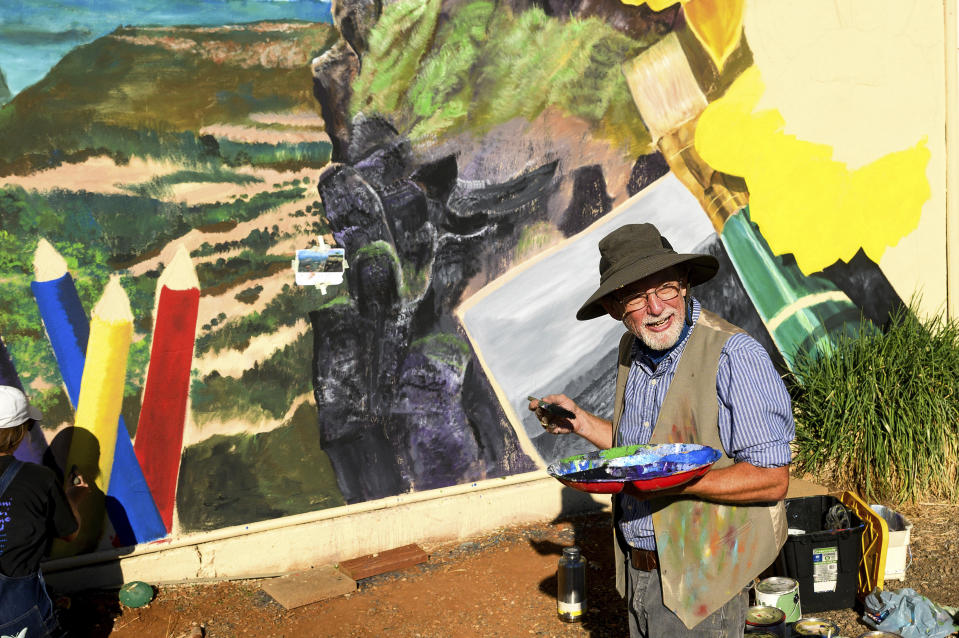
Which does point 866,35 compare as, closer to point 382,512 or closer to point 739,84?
point 739,84

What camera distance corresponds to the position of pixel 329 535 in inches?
223

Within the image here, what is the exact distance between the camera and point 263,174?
5500 millimetres

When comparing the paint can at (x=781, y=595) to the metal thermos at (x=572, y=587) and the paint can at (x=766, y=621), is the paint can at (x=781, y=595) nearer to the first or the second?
the paint can at (x=766, y=621)

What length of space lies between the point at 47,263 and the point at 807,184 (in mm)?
6054

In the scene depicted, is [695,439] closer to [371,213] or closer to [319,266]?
[319,266]

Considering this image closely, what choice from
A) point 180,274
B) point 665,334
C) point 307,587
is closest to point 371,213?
point 180,274

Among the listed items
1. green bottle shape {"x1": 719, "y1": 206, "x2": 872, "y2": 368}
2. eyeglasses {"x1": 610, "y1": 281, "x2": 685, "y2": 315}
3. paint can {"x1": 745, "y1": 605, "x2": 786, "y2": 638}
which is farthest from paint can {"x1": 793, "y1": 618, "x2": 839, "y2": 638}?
green bottle shape {"x1": 719, "y1": 206, "x2": 872, "y2": 368}

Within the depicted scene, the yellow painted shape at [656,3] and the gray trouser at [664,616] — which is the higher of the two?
the yellow painted shape at [656,3]

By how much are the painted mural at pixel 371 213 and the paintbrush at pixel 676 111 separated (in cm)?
2

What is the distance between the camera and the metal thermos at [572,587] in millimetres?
4895

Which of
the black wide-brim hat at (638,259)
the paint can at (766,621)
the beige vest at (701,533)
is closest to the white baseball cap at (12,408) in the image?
the black wide-brim hat at (638,259)

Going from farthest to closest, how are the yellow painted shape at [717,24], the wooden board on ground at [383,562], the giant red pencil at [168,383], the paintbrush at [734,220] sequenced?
the yellow painted shape at [717,24] < the paintbrush at [734,220] < the wooden board on ground at [383,562] < the giant red pencil at [168,383]

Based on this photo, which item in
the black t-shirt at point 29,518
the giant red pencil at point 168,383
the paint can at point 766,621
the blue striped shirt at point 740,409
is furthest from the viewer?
the giant red pencil at point 168,383

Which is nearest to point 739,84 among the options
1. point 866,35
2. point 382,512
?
point 866,35
